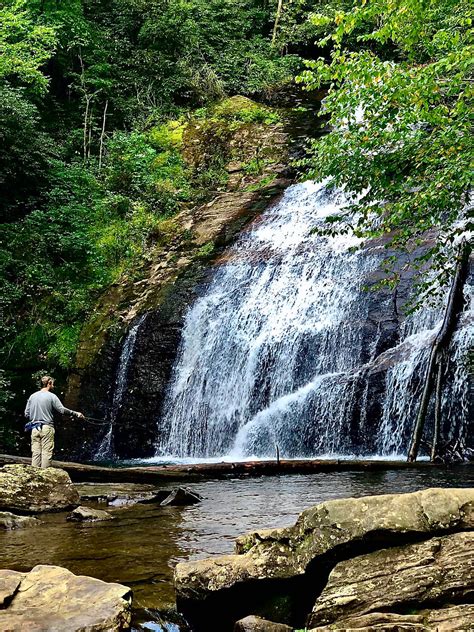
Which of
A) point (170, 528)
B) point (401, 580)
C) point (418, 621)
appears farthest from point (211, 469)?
point (418, 621)

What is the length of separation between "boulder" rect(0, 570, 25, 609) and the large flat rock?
1.12m

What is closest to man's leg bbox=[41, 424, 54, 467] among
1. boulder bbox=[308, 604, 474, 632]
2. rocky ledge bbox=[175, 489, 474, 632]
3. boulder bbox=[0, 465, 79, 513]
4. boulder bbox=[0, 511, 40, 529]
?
boulder bbox=[0, 465, 79, 513]

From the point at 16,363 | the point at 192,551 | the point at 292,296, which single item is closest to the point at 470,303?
the point at 292,296

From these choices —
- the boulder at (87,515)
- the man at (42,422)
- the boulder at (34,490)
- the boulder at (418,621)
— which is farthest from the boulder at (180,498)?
the boulder at (418,621)

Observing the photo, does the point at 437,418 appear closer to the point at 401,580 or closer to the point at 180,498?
the point at 180,498

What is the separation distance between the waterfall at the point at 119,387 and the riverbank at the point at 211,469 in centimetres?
635

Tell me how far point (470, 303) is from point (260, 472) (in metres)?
6.37

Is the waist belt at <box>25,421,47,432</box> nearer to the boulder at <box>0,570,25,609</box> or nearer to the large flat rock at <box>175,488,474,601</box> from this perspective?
the boulder at <box>0,570,25,609</box>

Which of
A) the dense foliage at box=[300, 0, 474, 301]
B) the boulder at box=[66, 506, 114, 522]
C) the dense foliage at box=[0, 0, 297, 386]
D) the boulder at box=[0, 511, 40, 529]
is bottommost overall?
the boulder at box=[0, 511, 40, 529]

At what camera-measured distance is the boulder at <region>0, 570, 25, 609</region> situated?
393 centimetres

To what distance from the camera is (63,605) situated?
3.85 metres

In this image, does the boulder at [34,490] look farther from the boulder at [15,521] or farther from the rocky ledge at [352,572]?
the rocky ledge at [352,572]

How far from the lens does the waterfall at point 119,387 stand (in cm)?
1759

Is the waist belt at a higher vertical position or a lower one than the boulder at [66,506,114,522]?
higher
